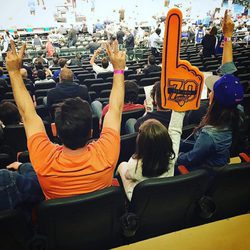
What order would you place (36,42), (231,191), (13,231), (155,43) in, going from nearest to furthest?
(13,231), (231,191), (155,43), (36,42)

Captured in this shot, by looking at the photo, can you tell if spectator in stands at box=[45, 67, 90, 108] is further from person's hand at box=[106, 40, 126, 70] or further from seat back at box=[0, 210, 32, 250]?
seat back at box=[0, 210, 32, 250]

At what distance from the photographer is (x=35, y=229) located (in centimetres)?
151

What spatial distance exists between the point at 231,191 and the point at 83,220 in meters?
0.95

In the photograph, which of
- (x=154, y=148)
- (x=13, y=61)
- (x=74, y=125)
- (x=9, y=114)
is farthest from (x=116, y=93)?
(x=9, y=114)

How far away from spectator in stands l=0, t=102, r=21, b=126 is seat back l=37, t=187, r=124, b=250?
4.87 feet

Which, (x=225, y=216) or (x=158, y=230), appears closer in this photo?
(x=158, y=230)

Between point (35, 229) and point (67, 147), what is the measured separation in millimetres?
571

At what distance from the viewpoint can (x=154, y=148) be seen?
61.2 inches

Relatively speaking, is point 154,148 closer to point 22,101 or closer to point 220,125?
point 220,125

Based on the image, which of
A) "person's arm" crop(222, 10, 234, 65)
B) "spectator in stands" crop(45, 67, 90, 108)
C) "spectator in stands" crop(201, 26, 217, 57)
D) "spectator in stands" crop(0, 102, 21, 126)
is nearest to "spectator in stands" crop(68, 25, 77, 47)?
"spectator in stands" crop(201, 26, 217, 57)

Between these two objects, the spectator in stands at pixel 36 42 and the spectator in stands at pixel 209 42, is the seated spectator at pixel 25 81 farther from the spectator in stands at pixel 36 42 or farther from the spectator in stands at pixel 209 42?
the spectator in stands at pixel 36 42

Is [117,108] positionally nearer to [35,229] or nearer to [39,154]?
[39,154]

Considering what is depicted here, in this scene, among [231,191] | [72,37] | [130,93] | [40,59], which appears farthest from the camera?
[72,37]

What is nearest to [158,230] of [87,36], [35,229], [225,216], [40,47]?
[225,216]
